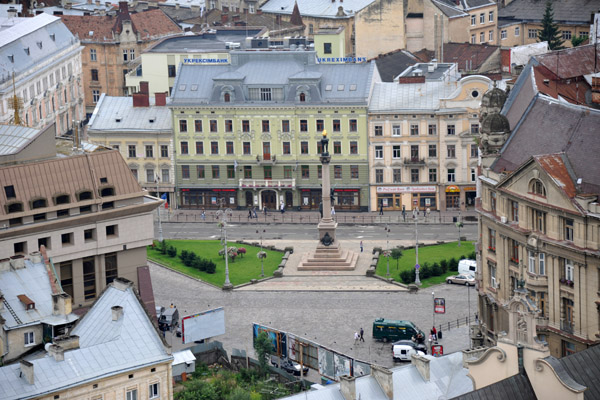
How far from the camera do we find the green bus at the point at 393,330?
12788cm

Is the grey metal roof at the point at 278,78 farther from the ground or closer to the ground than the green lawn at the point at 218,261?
farther from the ground

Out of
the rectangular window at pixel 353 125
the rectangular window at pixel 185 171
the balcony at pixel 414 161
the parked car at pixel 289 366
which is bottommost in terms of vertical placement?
the parked car at pixel 289 366

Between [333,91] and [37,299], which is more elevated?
[333,91]

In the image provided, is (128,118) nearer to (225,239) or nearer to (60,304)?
(225,239)

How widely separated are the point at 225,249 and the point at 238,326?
54.6 feet

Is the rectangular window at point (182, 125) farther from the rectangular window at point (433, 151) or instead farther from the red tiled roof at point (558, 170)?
the red tiled roof at point (558, 170)

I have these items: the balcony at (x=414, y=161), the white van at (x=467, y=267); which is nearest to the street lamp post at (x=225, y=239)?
the balcony at (x=414, y=161)

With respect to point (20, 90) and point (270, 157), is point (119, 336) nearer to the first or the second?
point (270, 157)

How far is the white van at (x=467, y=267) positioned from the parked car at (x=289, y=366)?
2848 cm

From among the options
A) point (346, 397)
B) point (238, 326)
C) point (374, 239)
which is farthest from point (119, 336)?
point (374, 239)

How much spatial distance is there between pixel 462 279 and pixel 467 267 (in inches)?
49.9

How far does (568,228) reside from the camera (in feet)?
363

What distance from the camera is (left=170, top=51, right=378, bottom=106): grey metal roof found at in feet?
573

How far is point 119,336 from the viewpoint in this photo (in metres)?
98.9
